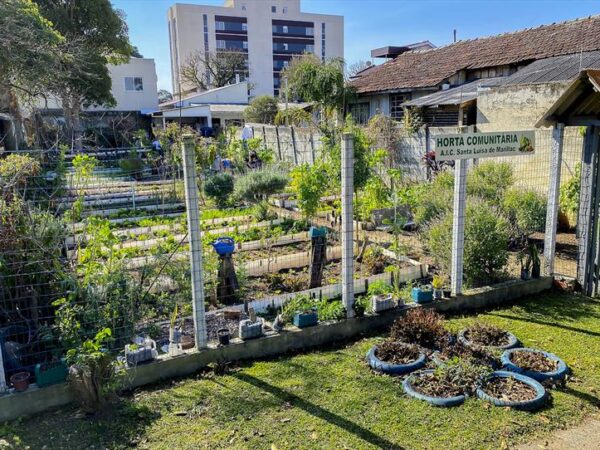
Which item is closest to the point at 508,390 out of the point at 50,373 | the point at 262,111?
the point at 50,373

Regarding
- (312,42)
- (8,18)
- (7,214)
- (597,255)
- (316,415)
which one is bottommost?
(316,415)

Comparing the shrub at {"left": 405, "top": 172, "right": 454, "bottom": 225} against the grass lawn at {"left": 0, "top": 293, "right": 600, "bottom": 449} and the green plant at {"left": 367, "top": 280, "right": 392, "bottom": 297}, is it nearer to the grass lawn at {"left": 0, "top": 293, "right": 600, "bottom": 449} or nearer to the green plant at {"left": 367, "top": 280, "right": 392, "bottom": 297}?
the green plant at {"left": 367, "top": 280, "right": 392, "bottom": 297}

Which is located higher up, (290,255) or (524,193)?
(524,193)

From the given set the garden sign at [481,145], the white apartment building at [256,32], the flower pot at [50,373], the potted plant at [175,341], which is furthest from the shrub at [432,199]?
the white apartment building at [256,32]

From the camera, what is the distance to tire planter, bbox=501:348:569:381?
14.0ft

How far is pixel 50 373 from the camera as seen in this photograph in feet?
13.1

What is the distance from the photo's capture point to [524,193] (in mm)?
9383

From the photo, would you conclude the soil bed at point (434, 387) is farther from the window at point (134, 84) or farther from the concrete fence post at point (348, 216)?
the window at point (134, 84)

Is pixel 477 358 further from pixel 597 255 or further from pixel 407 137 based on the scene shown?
pixel 407 137

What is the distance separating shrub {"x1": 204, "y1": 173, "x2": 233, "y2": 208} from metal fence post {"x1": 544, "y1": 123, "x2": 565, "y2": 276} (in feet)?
27.4

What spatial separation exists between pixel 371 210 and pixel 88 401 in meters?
7.25

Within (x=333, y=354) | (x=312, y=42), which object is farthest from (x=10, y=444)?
(x=312, y=42)

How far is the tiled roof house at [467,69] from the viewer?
1652 centimetres

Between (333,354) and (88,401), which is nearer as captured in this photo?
(88,401)
